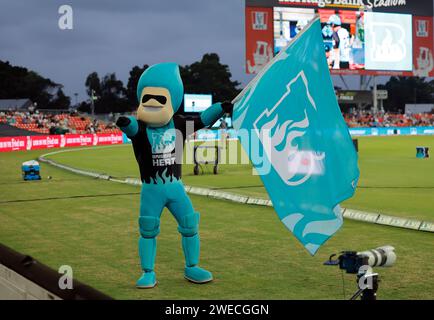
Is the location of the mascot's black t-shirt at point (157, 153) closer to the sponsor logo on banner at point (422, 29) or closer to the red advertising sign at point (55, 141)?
the red advertising sign at point (55, 141)

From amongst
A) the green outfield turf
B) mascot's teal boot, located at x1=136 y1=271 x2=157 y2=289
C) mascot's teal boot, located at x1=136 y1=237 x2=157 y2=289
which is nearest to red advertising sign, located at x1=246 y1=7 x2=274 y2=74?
the green outfield turf

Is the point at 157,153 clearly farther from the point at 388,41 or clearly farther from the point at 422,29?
the point at 422,29

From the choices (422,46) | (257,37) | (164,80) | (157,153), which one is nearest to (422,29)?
(422,46)

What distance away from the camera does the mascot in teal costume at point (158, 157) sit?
21.3 feet

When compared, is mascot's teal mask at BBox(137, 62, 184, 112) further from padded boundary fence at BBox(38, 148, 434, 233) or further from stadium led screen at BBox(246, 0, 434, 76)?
stadium led screen at BBox(246, 0, 434, 76)

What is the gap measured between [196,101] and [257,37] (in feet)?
28.6

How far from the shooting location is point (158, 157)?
6527 millimetres

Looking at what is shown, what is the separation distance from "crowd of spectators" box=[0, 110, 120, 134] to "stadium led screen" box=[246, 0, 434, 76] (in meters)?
15.8

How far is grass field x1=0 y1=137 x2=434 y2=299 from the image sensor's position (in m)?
6.27

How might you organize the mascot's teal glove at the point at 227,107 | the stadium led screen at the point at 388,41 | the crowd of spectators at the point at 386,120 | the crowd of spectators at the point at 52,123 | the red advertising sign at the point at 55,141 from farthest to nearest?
1. the crowd of spectators at the point at 386,120
2. the stadium led screen at the point at 388,41
3. the crowd of spectators at the point at 52,123
4. the red advertising sign at the point at 55,141
5. the mascot's teal glove at the point at 227,107

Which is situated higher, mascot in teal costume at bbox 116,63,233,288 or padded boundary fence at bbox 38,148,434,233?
mascot in teal costume at bbox 116,63,233,288

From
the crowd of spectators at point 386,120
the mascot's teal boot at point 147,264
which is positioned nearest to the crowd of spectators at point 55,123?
the crowd of spectators at point 386,120

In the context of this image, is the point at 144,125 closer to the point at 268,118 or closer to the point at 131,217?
the point at 268,118

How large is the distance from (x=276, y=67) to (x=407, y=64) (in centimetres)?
6301
